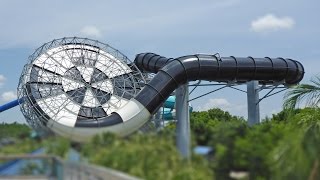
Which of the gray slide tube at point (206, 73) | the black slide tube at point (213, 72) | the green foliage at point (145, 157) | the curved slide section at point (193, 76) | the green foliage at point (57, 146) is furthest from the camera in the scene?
the black slide tube at point (213, 72)

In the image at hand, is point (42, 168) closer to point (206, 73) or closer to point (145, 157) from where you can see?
point (145, 157)

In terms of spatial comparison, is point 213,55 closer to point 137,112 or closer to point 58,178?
point 137,112

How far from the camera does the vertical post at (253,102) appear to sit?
32594 millimetres

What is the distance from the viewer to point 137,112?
89.0 feet

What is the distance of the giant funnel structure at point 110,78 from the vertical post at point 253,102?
2.28ft

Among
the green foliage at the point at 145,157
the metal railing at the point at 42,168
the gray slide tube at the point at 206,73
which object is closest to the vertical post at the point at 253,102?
the gray slide tube at the point at 206,73

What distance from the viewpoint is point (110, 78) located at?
3934cm

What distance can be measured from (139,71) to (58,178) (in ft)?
90.9

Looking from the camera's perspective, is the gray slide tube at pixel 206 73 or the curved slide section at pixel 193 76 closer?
the curved slide section at pixel 193 76

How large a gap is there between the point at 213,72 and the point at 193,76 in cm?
131

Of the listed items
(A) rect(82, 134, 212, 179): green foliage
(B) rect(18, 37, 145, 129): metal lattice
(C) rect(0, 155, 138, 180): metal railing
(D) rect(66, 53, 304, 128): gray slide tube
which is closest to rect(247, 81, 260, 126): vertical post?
(D) rect(66, 53, 304, 128): gray slide tube

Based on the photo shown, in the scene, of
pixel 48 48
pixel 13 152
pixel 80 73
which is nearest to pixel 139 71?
pixel 80 73

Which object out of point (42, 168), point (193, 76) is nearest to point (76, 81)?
point (193, 76)

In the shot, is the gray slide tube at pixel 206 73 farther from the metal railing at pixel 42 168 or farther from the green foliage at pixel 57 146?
the green foliage at pixel 57 146
